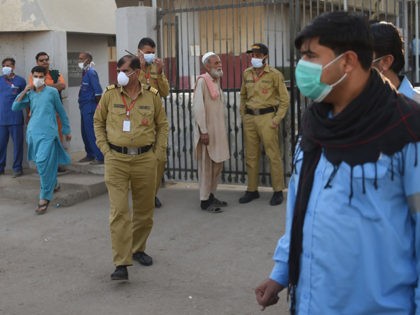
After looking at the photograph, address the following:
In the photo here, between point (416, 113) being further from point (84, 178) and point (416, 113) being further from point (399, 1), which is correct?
point (84, 178)

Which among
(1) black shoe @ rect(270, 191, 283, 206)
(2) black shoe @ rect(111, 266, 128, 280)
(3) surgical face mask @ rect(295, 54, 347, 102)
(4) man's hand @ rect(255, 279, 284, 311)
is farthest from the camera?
(1) black shoe @ rect(270, 191, 283, 206)

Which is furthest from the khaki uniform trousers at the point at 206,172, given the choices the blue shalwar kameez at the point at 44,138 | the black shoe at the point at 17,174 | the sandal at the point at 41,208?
the black shoe at the point at 17,174

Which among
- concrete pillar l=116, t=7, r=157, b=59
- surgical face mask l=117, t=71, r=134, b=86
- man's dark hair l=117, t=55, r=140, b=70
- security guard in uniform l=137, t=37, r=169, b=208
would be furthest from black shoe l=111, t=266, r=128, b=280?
concrete pillar l=116, t=7, r=157, b=59

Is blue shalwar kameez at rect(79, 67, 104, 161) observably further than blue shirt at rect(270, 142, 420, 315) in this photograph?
Yes

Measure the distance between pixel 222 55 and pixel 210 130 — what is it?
59.7 inches

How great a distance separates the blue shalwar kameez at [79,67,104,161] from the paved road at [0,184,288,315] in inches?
59.1

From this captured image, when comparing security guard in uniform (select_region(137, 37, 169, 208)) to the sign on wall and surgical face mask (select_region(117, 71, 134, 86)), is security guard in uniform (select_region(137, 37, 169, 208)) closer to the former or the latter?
surgical face mask (select_region(117, 71, 134, 86))

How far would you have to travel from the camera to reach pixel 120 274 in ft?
16.8

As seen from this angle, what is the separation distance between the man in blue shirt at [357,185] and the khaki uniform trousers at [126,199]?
3.04 meters

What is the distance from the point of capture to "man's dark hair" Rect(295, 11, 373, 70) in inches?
85.5

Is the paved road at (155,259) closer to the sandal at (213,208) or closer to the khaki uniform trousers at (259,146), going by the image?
the sandal at (213,208)

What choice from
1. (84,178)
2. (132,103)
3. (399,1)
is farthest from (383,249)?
(84,178)

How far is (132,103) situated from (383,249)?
357 cm

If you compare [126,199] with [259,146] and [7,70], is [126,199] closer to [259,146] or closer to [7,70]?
[259,146]
